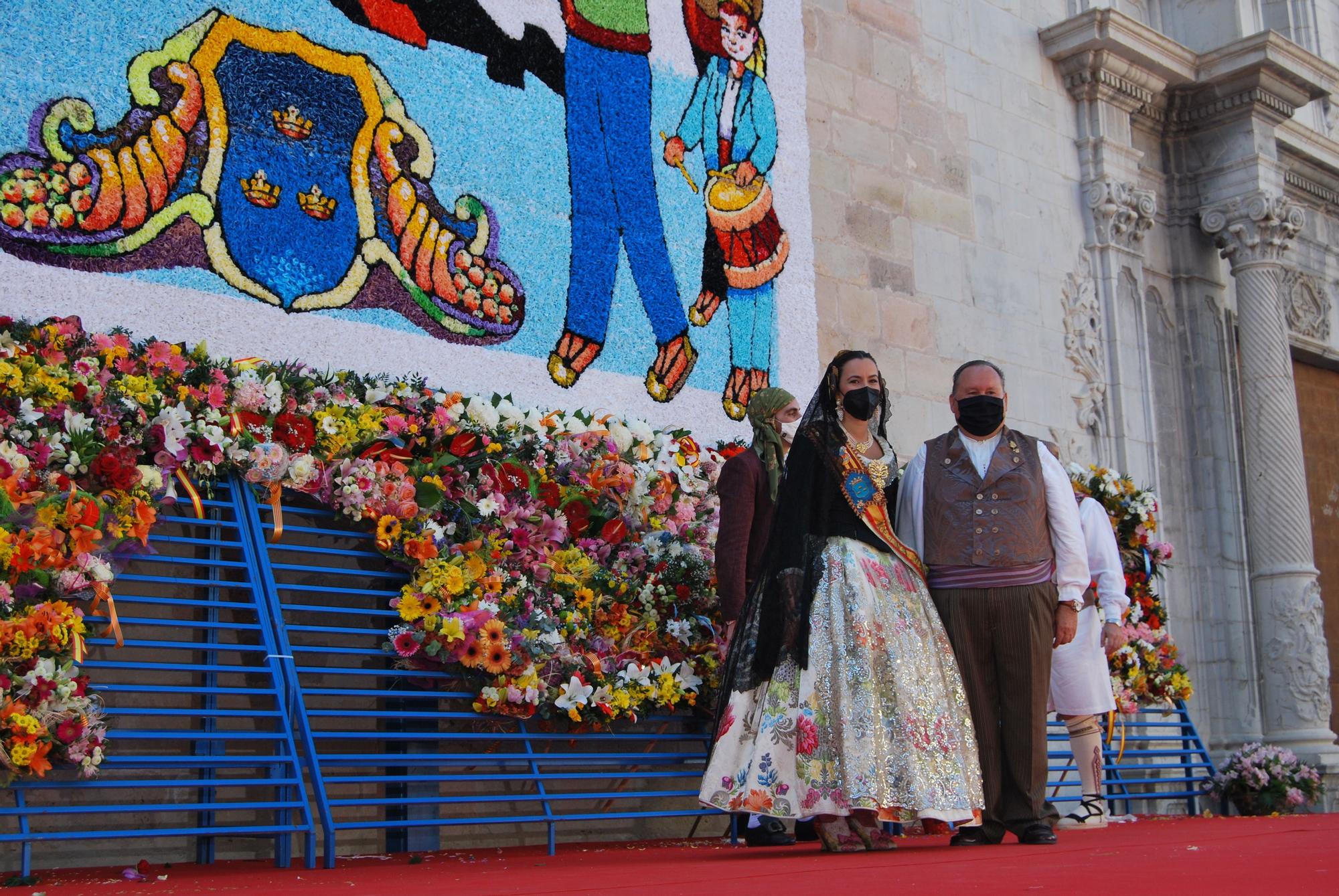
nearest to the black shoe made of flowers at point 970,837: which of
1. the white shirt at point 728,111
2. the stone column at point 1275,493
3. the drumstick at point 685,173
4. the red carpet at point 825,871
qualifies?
the red carpet at point 825,871

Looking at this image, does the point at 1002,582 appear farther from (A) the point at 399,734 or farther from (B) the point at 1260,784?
(B) the point at 1260,784

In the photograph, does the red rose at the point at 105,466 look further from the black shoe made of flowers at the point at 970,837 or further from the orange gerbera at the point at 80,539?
the black shoe made of flowers at the point at 970,837

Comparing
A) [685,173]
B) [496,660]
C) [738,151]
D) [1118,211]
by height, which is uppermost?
[1118,211]

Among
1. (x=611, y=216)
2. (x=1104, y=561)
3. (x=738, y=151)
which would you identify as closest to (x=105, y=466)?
(x=611, y=216)

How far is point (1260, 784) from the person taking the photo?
31.9ft

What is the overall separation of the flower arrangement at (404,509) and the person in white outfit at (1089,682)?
65.4 inches

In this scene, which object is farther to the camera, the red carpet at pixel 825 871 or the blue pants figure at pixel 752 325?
the blue pants figure at pixel 752 325

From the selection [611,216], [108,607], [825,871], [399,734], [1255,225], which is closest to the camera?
[825,871]

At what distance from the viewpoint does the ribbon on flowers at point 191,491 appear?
222 inches

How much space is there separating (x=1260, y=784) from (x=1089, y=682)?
342 centimetres

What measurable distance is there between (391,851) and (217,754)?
85 centimetres

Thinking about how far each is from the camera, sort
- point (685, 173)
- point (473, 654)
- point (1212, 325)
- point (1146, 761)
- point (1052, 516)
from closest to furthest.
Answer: point (1052, 516)
point (473, 654)
point (685, 173)
point (1146, 761)
point (1212, 325)

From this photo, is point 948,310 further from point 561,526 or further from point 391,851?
point 391,851

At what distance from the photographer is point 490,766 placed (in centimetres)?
626
